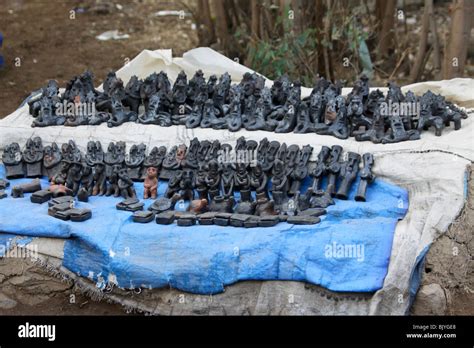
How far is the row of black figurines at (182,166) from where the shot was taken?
628 cm

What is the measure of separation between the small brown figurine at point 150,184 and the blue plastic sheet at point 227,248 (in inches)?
15.9

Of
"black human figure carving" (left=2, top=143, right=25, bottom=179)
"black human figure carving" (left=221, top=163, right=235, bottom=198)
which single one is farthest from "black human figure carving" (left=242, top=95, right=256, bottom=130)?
"black human figure carving" (left=2, top=143, right=25, bottom=179)

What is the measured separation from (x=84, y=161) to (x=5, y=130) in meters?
0.91

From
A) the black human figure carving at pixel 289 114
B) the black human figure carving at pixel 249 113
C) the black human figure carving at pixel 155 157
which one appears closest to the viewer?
the black human figure carving at pixel 155 157

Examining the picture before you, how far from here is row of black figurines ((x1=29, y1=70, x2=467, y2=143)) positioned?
→ 21.7ft

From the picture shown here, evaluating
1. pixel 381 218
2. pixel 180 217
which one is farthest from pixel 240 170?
pixel 381 218

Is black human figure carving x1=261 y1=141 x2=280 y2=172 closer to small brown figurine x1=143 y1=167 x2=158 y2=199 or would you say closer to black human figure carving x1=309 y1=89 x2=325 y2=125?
black human figure carving x1=309 y1=89 x2=325 y2=125

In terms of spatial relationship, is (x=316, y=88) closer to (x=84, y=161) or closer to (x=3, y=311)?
(x=84, y=161)

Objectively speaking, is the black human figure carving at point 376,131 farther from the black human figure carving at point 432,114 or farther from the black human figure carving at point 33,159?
the black human figure carving at point 33,159

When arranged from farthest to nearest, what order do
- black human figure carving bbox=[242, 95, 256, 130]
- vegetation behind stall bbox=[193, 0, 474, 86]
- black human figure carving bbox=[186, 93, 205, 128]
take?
vegetation behind stall bbox=[193, 0, 474, 86], black human figure carving bbox=[186, 93, 205, 128], black human figure carving bbox=[242, 95, 256, 130]

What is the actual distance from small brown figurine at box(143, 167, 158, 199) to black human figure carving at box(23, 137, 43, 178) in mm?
930

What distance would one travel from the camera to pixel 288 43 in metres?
9.05

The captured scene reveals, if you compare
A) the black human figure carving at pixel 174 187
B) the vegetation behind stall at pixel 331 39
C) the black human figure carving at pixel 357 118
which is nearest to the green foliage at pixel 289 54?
the vegetation behind stall at pixel 331 39

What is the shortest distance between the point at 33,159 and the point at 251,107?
174cm
